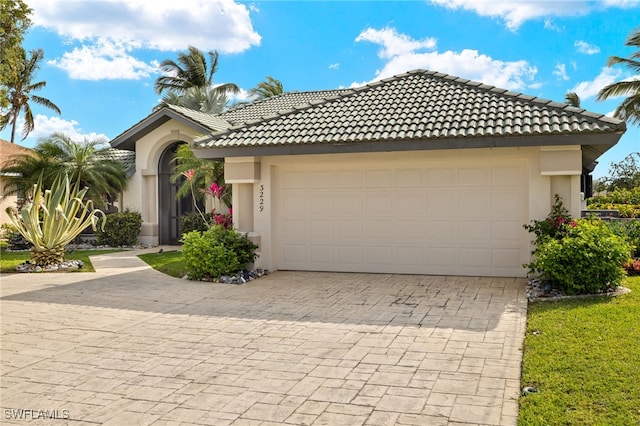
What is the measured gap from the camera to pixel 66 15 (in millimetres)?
13789

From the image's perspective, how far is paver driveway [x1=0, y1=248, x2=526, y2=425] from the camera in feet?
15.7

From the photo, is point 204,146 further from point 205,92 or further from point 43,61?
point 43,61

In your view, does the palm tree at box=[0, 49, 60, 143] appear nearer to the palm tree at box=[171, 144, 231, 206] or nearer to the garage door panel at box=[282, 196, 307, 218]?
the palm tree at box=[171, 144, 231, 206]

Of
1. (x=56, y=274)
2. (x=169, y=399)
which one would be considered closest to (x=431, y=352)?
(x=169, y=399)

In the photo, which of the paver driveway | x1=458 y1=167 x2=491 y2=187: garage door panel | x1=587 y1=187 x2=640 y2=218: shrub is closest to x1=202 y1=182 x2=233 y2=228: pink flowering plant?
the paver driveway

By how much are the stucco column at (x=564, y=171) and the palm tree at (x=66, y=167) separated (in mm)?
15345

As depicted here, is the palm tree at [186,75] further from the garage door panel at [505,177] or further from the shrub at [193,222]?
the garage door panel at [505,177]

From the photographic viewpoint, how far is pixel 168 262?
1534cm

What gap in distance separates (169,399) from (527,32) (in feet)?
49.8

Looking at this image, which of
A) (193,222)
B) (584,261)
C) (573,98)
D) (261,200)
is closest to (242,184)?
(261,200)

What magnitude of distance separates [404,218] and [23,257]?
40.1 ft

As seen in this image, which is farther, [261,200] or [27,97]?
[27,97]

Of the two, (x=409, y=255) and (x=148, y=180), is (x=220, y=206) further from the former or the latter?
(x=409, y=255)

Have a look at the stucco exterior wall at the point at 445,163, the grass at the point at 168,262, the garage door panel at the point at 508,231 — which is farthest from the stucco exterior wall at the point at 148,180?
the garage door panel at the point at 508,231
